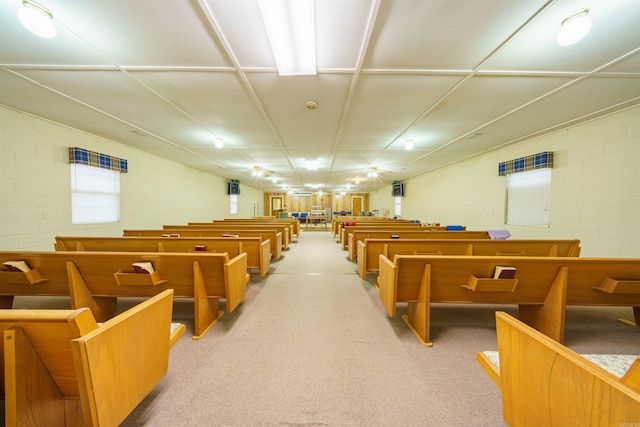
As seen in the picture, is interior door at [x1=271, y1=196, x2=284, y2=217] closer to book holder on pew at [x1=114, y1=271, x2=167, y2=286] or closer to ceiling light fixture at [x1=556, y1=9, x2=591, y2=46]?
book holder on pew at [x1=114, y1=271, x2=167, y2=286]

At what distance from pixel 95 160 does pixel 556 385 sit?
247 inches

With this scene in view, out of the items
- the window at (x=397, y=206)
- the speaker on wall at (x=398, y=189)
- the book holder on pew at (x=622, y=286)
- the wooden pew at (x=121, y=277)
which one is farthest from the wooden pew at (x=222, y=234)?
the window at (x=397, y=206)

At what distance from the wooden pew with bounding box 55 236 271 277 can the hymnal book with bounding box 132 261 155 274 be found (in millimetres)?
994

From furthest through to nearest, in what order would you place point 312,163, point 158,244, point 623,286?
point 312,163 < point 158,244 < point 623,286

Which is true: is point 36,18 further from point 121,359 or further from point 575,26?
point 575,26

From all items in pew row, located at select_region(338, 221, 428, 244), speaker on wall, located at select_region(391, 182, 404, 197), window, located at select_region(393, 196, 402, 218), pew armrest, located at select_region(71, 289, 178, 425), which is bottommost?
pew armrest, located at select_region(71, 289, 178, 425)

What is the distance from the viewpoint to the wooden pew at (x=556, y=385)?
1.67 ft

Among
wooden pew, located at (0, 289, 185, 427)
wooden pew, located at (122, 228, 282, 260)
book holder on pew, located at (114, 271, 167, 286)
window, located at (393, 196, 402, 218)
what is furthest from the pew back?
window, located at (393, 196, 402, 218)

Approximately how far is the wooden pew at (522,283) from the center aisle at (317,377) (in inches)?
12.3

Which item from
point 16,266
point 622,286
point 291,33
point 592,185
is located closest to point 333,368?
point 622,286

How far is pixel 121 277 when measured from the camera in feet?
5.68

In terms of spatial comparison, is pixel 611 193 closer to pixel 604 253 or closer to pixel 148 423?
pixel 604 253

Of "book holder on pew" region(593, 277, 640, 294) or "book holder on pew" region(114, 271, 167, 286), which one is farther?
"book holder on pew" region(114, 271, 167, 286)

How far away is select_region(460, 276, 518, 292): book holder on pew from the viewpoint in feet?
5.42
